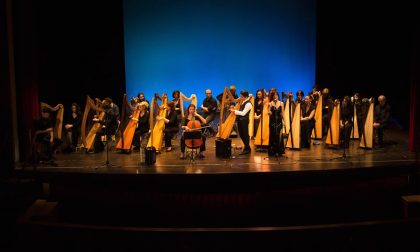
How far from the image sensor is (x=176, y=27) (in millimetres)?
13070

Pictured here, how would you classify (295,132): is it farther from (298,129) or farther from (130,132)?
(130,132)

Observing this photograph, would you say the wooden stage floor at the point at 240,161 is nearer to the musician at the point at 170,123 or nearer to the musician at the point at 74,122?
the musician at the point at 170,123


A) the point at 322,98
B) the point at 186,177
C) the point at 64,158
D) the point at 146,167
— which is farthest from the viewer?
the point at 322,98

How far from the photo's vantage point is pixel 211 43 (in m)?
13.2

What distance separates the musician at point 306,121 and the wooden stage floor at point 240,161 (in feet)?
1.00

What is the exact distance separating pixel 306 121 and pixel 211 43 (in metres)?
5.00

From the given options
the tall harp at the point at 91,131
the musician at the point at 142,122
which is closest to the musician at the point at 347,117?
the musician at the point at 142,122

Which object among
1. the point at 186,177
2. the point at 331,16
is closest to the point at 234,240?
the point at 186,177

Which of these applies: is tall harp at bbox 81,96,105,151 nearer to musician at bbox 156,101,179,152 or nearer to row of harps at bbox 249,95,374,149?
musician at bbox 156,101,179,152

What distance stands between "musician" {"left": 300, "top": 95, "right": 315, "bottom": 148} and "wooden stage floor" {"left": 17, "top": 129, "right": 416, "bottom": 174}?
0.31 m

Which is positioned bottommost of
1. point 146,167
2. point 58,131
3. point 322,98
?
point 146,167

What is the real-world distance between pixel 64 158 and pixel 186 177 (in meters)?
3.18

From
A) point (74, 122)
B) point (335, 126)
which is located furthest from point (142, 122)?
point (335, 126)

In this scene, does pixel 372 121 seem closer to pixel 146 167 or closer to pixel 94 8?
pixel 146 167
